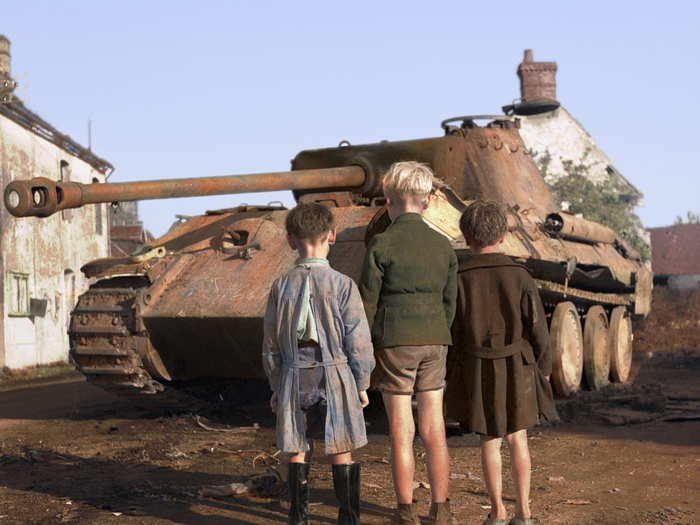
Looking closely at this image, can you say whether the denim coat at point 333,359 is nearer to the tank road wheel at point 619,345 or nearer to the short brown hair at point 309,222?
the short brown hair at point 309,222

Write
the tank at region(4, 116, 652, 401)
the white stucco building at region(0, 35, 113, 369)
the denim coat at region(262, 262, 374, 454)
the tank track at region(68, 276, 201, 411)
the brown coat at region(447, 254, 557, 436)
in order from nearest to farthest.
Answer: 1. the denim coat at region(262, 262, 374, 454)
2. the brown coat at region(447, 254, 557, 436)
3. the tank at region(4, 116, 652, 401)
4. the tank track at region(68, 276, 201, 411)
5. the white stucco building at region(0, 35, 113, 369)

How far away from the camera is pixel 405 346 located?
14.3 feet

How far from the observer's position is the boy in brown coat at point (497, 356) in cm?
441

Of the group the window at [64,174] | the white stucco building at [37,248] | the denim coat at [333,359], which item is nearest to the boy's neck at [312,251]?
the denim coat at [333,359]

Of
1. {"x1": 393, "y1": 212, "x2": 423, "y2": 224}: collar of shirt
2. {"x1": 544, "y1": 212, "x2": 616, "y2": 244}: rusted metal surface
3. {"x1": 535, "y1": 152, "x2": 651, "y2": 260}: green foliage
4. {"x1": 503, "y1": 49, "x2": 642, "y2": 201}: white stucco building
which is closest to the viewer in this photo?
{"x1": 393, "y1": 212, "x2": 423, "y2": 224}: collar of shirt

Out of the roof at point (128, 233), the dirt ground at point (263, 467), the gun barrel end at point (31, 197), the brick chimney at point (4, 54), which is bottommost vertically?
the dirt ground at point (263, 467)

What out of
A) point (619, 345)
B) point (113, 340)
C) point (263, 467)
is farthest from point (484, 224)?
point (619, 345)

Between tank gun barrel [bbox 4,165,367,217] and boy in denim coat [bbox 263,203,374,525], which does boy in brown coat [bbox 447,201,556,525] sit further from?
tank gun barrel [bbox 4,165,367,217]

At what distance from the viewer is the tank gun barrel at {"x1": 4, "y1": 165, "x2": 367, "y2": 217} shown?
7113mm

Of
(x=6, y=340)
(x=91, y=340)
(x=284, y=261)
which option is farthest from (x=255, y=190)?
(x=6, y=340)

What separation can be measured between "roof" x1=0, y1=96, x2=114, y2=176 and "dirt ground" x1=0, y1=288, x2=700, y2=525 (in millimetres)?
8890

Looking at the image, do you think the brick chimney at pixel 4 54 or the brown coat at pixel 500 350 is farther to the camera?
the brick chimney at pixel 4 54

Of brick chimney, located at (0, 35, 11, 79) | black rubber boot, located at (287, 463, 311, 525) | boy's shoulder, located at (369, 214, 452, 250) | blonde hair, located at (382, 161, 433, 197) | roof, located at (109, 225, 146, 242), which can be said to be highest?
brick chimney, located at (0, 35, 11, 79)

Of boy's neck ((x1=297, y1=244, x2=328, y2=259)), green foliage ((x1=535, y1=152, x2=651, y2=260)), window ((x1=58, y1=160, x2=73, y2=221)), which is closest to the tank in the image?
boy's neck ((x1=297, y1=244, x2=328, y2=259))
